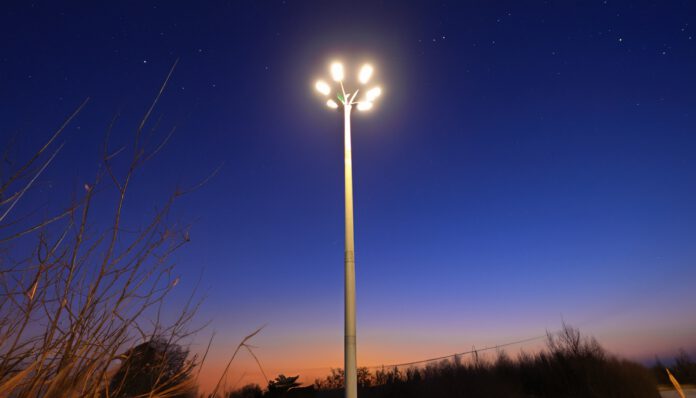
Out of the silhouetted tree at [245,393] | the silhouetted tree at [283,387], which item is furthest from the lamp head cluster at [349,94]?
the silhouetted tree at [283,387]

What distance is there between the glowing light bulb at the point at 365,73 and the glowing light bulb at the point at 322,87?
832 millimetres

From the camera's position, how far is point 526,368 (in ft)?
79.5

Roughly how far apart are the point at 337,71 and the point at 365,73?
2.16ft

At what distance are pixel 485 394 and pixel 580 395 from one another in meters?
5.02

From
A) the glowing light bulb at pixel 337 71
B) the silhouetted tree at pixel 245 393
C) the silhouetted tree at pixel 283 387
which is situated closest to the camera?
the silhouetted tree at pixel 245 393

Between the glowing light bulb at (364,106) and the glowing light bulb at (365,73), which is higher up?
the glowing light bulb at (365,73)

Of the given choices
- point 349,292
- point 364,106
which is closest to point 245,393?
point 349,292

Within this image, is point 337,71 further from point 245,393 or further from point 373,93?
point 245,393

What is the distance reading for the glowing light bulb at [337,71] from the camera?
28.8ft

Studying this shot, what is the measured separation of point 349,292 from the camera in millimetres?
7184

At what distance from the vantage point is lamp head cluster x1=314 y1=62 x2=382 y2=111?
8.89m

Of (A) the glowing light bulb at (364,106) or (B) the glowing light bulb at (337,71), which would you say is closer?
(B) the glowing light bulb at (337,71)

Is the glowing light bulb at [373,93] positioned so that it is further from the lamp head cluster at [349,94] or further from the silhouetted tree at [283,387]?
the silhouetted tree at [283,387]

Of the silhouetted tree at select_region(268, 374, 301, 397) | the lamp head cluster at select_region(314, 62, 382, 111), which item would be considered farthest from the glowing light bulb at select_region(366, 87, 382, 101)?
the silhouetted tree at select_region(268, 374, 301, 397)
